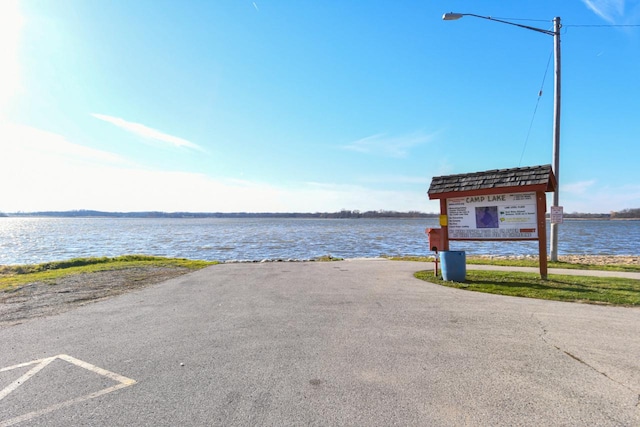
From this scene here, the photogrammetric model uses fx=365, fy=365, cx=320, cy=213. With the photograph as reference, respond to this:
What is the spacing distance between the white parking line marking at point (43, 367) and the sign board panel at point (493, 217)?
32.4 ft

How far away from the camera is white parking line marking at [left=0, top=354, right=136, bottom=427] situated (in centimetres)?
328

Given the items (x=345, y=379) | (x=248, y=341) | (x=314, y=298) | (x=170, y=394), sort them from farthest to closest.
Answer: (x=314, y=298) → (x=248, y=341) → (x=345, y=379) → (x=170, y=394)

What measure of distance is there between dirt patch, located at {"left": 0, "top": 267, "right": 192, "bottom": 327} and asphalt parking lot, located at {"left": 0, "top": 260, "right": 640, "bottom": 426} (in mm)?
932

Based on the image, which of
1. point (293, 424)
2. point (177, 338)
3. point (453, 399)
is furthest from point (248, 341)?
point (453, 399)

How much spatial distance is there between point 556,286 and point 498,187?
3017 mm

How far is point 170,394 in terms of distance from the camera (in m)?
3.64

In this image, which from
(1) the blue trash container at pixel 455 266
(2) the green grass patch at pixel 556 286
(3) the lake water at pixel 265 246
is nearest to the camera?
(2) the green grass patch at pixel 556 286

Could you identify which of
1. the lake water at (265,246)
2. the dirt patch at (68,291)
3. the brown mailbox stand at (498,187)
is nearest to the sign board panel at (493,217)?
the brown mailbox stand at (498,187)

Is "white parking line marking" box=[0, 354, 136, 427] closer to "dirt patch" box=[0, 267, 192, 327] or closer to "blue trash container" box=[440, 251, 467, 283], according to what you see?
"dirt patch" box=[0, 267, 192, 327]

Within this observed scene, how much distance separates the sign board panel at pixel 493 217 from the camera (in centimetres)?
1034

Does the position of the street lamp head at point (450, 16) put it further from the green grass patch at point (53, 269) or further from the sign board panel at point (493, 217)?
the green grass patch at point (53, 269)

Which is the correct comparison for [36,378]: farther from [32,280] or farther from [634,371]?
[32,280]

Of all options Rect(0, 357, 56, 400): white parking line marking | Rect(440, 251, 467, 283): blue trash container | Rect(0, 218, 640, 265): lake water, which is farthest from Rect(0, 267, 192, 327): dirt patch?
Rect(0, 218, 640, 265): lake water

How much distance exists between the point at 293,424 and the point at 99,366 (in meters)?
2.75
